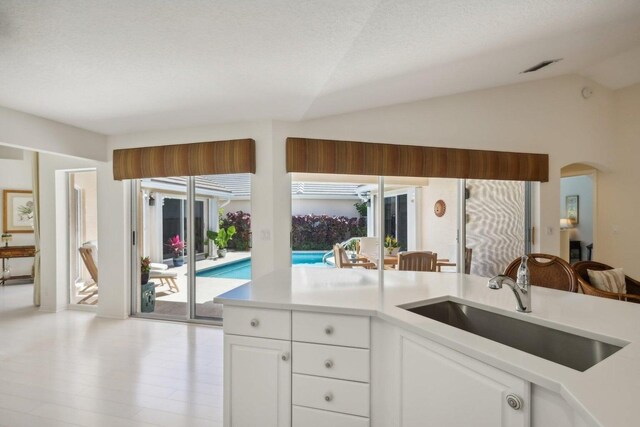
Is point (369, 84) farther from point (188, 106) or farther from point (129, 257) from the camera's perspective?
point (129, 257)

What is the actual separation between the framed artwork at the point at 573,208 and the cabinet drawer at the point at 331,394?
791 centimetres

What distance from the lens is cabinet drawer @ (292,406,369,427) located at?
1.57 m

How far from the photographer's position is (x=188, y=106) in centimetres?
334

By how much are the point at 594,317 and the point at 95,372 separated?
11.2 ft

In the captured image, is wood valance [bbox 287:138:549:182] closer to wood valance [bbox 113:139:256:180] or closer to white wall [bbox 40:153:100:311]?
wood valance [bbox 113:139:256:180]

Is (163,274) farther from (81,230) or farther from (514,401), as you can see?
(514,401)

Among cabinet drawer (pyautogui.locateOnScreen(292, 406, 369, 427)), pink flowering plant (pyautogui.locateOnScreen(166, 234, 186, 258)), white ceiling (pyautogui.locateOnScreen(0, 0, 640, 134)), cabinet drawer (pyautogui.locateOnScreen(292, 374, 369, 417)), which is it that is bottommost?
cabinet drawer (pyautogui.locateOnScreen(292, 406, 369, 427))

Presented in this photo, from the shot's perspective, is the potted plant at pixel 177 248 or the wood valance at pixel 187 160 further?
the potted plant at pixel 177 248

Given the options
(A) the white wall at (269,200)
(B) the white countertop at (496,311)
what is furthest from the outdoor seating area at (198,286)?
(B) the white countertop at (496,311)

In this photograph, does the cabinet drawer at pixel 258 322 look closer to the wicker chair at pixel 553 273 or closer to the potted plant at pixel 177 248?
the wicker chair at pixel 553 273

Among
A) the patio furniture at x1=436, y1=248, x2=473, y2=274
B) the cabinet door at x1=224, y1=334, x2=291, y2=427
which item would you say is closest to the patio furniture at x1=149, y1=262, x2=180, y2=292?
the cabinet door at x1=224, y1=334, x2=291, y2=427

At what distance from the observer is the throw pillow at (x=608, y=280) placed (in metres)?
3.36

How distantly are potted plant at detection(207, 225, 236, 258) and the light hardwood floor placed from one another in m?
0.90

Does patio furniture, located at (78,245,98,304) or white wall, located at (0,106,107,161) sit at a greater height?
white wall, located at (0,106,107,161)
